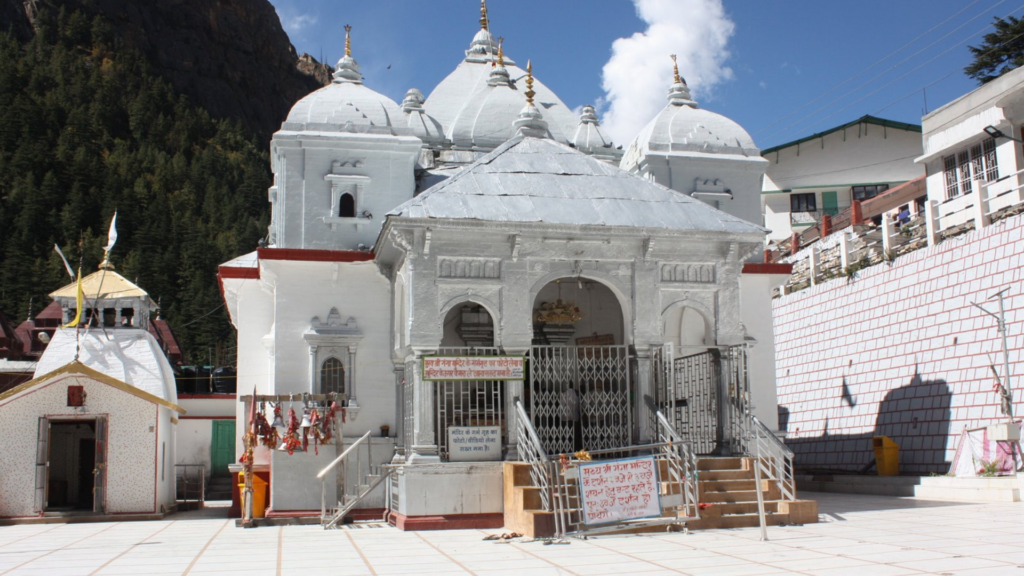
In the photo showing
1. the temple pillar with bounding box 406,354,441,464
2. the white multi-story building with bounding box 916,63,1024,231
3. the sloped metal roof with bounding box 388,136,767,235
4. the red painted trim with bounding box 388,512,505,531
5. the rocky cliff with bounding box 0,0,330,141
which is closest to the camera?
the red painted trim with bounding box 388,512,505,531

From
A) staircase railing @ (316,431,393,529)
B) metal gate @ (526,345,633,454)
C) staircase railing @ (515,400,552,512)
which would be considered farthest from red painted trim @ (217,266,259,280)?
staircase railing @ (515,400,552,512)

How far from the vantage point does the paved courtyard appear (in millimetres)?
8656

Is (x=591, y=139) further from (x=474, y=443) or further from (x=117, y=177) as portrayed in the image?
(x=117, y=177)

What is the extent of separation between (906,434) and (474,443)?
10.6m

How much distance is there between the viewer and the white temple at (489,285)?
1373 cm

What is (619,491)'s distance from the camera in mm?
11188

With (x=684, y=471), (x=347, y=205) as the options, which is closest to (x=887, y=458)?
(x=684, y=471)

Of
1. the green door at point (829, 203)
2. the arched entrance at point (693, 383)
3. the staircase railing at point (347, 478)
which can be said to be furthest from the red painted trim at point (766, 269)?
the green door at point (829, 203)

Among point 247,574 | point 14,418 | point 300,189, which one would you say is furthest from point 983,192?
point 14,418

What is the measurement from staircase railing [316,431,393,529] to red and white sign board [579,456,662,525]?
4221mm

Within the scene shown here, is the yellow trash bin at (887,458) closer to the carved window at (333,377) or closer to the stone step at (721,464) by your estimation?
the stone step at (721,464)

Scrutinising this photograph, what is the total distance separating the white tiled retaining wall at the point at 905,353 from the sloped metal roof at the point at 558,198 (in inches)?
232

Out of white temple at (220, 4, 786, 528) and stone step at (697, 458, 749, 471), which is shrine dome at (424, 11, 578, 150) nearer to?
white temple at (220, 4, 786, 528)

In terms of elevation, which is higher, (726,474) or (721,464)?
(721,464)
